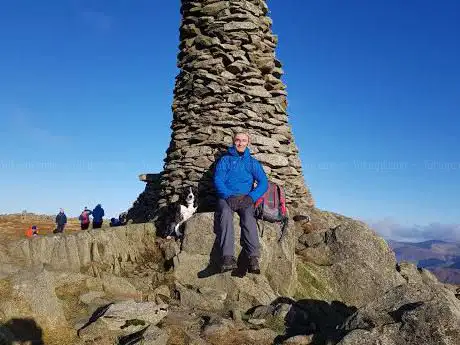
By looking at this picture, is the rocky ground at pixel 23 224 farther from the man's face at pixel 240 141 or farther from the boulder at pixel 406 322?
the boulder at pixel 406 322

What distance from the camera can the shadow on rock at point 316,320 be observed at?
752cm

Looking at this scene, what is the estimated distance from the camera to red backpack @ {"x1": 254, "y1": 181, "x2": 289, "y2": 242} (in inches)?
438

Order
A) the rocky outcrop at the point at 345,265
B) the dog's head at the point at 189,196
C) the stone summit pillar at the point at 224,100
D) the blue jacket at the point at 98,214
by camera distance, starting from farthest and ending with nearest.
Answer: the blue jacket at the point at 98,214 → the stone summit pillar at the point at 224,100 → the dog's head at the point at 189,196 → the rocky outcrop at the point at 345,265

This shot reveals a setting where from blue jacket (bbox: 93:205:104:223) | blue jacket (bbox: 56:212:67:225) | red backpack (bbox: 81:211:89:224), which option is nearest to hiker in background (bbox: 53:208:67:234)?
blue jacket (bbox: 56:212:67:225)

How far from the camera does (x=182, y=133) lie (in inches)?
541

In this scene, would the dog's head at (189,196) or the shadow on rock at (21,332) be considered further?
the dog's head at (189,196)

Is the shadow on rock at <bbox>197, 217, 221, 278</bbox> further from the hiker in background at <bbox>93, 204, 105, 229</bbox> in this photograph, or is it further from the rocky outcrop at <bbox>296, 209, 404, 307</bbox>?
the hiker in background at <bbox>93, 204, 105, 229</bbox>

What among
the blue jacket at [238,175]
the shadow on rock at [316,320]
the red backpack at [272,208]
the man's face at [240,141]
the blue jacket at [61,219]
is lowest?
the shadow on rock at [316,320]

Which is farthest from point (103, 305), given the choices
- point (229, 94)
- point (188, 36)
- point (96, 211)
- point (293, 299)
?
point (96, 211)

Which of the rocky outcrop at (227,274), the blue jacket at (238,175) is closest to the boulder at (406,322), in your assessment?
the rocky outcrop at (227,274)

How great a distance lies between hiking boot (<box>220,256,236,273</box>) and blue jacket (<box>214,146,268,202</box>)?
1.81 m

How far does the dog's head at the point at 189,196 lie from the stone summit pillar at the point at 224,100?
0.31 meters

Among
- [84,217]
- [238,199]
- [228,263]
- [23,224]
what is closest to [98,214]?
[84,217]

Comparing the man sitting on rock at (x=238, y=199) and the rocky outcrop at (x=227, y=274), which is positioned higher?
the man sitting on rock at (x=238, y=199)
